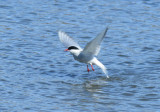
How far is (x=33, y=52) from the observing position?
44.9ft

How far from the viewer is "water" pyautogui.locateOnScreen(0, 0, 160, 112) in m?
9.77

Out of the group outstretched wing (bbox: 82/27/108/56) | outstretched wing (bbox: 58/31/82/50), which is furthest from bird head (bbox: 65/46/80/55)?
outstretched wing (bbox: 58/31/82/50)

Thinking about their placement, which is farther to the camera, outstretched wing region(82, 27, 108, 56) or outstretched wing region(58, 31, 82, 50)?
outstretched wing region(58, 31, 82, 50)

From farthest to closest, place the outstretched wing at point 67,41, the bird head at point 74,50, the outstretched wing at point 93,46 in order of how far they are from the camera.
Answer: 1. the outstretched wing at point 67,41
2. the bird head at point 74,50
3. the outstretched wing at point 93,46

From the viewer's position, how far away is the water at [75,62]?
977cm

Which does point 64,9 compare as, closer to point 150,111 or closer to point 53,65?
point 53,65

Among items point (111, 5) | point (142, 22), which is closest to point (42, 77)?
point (142, 22)

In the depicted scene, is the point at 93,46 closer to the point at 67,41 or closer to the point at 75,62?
the point at 67,41

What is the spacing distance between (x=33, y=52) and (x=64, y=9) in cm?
535

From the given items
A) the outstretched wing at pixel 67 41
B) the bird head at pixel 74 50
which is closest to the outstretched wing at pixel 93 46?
the bird head at pixel 74 50

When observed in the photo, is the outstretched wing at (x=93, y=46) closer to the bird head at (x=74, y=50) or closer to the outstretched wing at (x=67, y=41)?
the bird head at (x=74, y=50)

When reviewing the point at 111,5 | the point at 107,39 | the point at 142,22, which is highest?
the point at 111,5

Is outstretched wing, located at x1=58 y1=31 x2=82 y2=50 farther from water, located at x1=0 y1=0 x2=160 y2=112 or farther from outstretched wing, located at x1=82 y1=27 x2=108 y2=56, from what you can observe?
outstretched wing, located at x1=82 y1=27 x2=108 y2=56

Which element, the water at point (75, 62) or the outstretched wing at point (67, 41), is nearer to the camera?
the water at point (75, 62)
